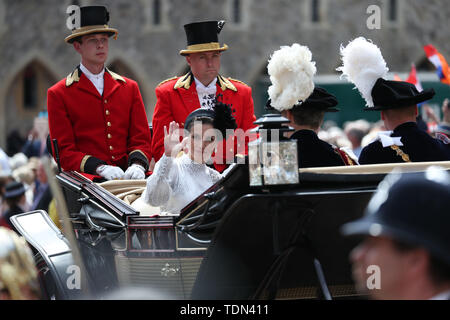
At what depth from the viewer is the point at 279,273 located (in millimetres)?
3219

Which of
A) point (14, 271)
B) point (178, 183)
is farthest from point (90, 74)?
point (14, 271)

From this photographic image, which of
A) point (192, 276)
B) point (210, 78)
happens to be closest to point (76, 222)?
point (192, 276)

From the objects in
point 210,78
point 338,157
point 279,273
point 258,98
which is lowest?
point 258,98

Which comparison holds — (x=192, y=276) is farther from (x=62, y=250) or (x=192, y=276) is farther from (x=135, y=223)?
(x=62, y=250)

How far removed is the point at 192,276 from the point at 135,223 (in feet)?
1.30

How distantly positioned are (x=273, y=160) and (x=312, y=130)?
1013 mm

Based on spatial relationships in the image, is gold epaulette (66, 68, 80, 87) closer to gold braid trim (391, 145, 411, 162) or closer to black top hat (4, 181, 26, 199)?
gold braid trim (391, 145, 411, 162)

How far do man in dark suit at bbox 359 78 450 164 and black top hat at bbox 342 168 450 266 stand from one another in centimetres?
241

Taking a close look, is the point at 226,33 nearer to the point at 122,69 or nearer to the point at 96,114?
the point at 122,69

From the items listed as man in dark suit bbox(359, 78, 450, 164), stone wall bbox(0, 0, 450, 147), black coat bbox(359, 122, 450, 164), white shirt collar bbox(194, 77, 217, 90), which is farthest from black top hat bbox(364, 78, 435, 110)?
stone wall bbox(0, 0, 450, 147)

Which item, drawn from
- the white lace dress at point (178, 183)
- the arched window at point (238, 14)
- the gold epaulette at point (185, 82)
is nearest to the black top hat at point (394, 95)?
the white lace dress at point (178, 183)

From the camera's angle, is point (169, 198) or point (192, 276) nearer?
point (192, 276)

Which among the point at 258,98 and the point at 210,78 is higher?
the point at 210,78

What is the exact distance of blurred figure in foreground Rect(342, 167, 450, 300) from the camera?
1709 mm
